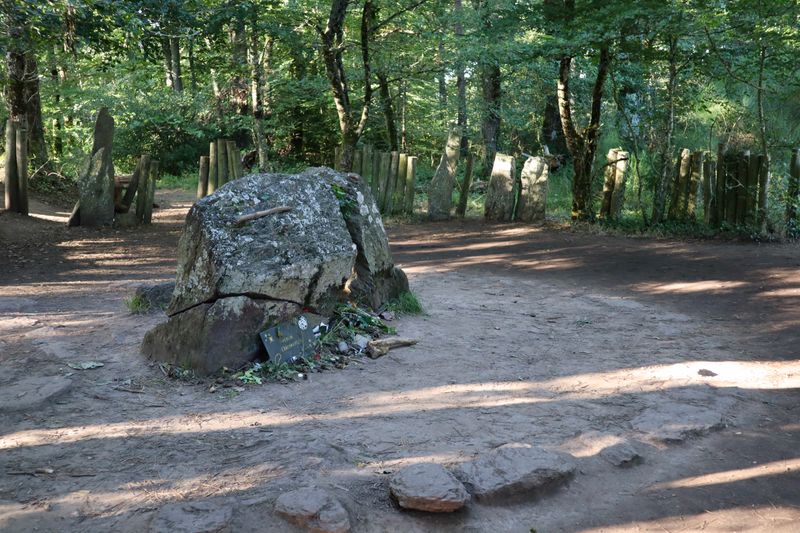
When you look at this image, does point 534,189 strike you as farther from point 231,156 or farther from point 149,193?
point 149,193

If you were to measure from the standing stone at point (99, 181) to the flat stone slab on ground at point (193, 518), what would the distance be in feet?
32.3

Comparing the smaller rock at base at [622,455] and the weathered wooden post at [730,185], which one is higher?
the weathered wooden post at [730,185]

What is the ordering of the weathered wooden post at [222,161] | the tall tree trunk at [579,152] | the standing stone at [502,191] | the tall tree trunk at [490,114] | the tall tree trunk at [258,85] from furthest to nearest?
the tall tree trunk at [490,114], the tall tree trunk at [258,85], the weathered wooden post at [222,161], the standing stone at [502,191], the tall tree trunk at [579,152]

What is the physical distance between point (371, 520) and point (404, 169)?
10978 mm

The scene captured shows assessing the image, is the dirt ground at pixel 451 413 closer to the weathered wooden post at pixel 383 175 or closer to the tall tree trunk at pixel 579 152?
the tall tree trunk at pixel 579 152

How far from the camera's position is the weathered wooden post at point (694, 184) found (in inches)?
434

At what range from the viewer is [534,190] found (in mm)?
12625

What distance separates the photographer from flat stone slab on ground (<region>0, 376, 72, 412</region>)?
424 cm

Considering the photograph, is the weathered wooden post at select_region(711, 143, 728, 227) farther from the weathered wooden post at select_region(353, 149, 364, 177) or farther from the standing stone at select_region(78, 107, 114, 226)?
the standing stone at select_region(78, 107, 114, 226)

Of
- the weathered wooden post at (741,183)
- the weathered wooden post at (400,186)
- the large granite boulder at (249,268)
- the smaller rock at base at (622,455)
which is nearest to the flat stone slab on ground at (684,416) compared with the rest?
the smaller rock at base at (622,455)

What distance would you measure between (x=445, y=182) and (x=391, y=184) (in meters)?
1.13

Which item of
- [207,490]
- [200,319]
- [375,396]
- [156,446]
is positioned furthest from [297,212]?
[207,490]

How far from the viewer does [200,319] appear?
5055 mm

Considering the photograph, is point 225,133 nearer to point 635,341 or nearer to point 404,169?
point 404,169
